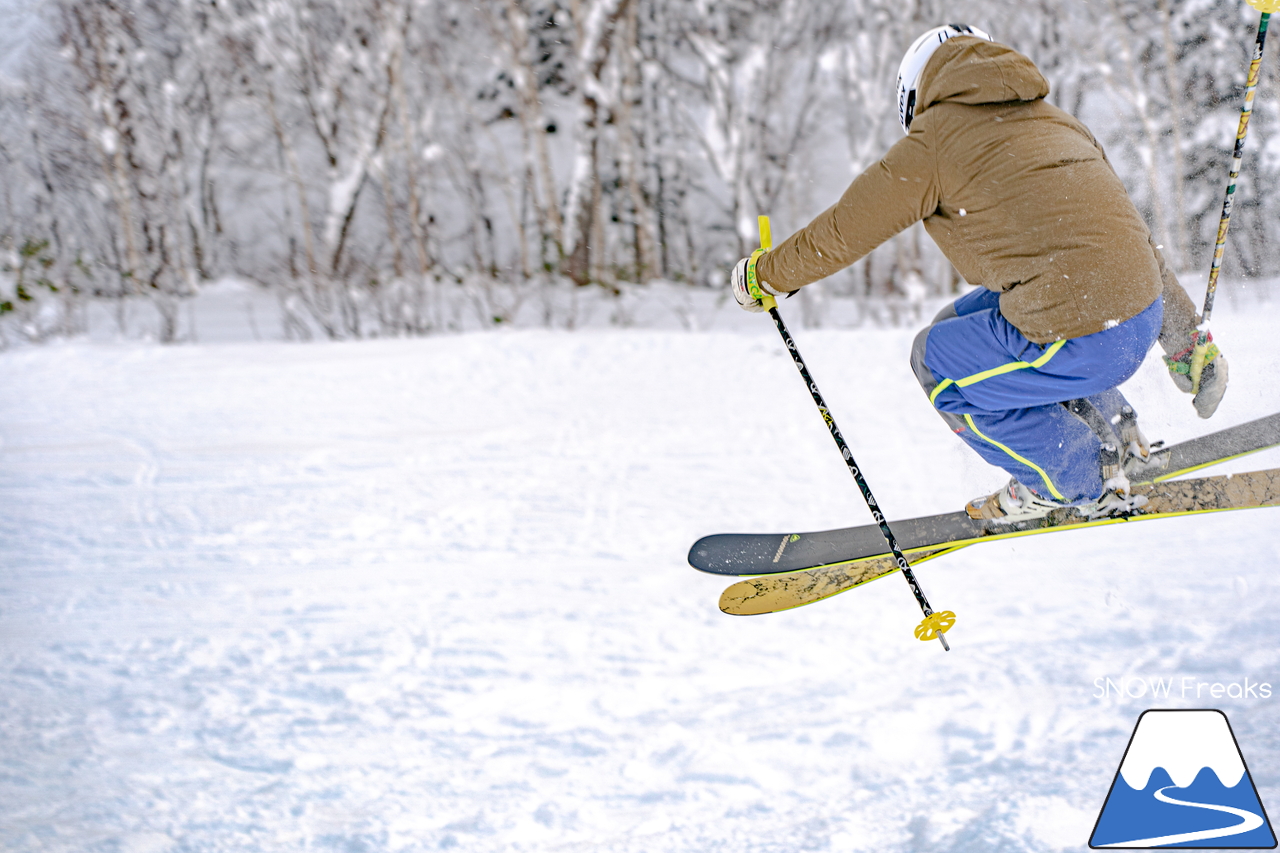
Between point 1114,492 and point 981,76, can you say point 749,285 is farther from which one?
point 1114,492

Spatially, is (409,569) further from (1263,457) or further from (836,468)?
(1263,457)

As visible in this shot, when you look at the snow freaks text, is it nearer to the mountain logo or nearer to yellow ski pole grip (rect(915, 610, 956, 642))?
the mountain logo

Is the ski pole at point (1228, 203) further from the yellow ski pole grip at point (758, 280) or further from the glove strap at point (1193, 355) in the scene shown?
the yellow ski pole grip at point (758, 280)

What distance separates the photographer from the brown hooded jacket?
2.08 metres

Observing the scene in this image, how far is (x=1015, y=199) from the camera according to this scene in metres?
2.11

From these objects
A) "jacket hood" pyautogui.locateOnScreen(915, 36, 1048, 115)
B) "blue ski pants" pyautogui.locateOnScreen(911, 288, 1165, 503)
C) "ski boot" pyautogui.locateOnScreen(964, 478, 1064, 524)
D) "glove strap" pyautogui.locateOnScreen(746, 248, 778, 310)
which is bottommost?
"ski boot" pyautogui.locateOnScreen(964, 478, 1064, 524)

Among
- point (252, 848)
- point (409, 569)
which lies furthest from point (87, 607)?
point (252, 848)

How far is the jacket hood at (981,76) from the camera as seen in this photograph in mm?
2039

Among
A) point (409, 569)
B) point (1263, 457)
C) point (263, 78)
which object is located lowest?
point (409, 569)

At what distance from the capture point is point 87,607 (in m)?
4.14

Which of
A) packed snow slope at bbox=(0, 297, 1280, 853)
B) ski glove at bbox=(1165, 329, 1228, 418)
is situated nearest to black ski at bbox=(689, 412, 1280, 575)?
packed snow slope at bbox=(0, 297, 1280, 853)

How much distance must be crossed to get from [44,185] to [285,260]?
3287 millimetres

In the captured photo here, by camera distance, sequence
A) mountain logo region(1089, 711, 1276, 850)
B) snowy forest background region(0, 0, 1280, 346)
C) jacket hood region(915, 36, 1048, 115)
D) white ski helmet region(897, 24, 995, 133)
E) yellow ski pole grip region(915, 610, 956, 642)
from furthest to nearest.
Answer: snowy forest background region(0, 0, 1280, 346), yellow ski pole grip region(915, 610, 956, 642), mountain logo region(1089, 711, 1276, 850), white ski helmet region(897, 24, 995, 133), jacket hood region(915, 36, 1048, 115)

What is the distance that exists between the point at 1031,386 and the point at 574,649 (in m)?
2.17
